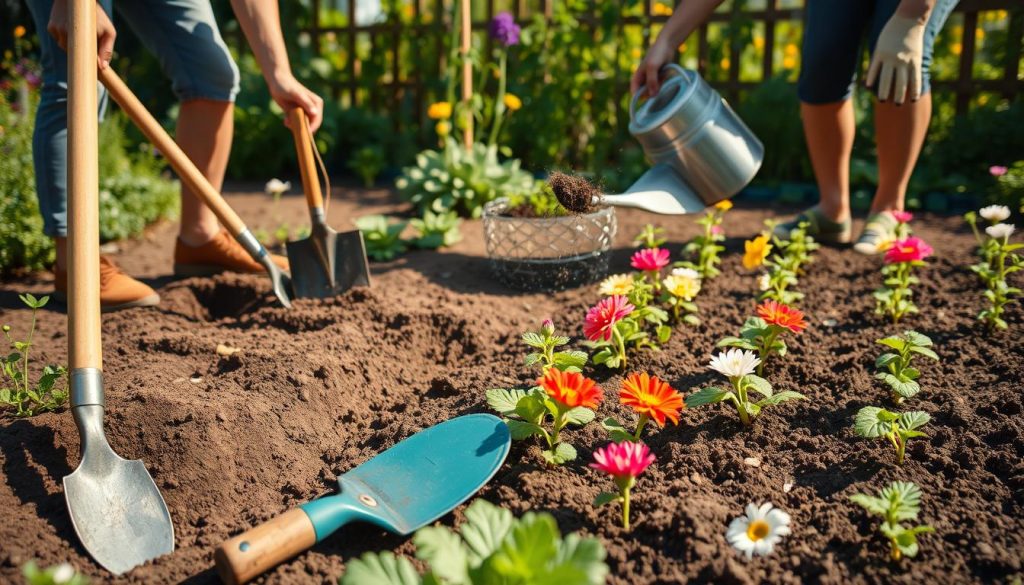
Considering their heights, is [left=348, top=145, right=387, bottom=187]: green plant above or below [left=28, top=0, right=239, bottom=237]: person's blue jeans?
below

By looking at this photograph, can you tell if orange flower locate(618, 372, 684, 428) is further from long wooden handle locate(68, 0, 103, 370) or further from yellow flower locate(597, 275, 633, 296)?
long wooden handle locate(68, 0, 103, 370)

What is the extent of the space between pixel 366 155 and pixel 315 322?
2.67 meters

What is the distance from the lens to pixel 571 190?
223cm

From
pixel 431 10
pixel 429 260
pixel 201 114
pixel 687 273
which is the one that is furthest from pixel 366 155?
pixel 687 273

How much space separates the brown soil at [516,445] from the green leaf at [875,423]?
74mm

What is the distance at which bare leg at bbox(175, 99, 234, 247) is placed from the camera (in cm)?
264

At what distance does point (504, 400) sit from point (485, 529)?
1.81ft

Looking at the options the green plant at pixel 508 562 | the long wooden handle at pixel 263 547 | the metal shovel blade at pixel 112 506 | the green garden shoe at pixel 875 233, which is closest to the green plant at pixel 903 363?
the green plant at pixel 508 562

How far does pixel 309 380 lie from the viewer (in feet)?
6.29

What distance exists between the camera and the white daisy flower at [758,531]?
4.33ft

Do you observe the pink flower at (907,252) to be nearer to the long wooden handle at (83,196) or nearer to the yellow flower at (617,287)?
the yellow flower at (617,287)

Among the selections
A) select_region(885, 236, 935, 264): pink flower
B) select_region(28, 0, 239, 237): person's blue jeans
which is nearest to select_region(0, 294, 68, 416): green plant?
select_region(28, 0, 239, 237): person's blue jeans

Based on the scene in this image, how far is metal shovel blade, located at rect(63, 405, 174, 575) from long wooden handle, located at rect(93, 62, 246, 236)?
0.92m

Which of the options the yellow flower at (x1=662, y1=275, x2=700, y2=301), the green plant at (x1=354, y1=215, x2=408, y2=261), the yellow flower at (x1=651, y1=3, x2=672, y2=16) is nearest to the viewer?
the yellow flower at (x1=662, y1=275, x2=700, y2=301)
